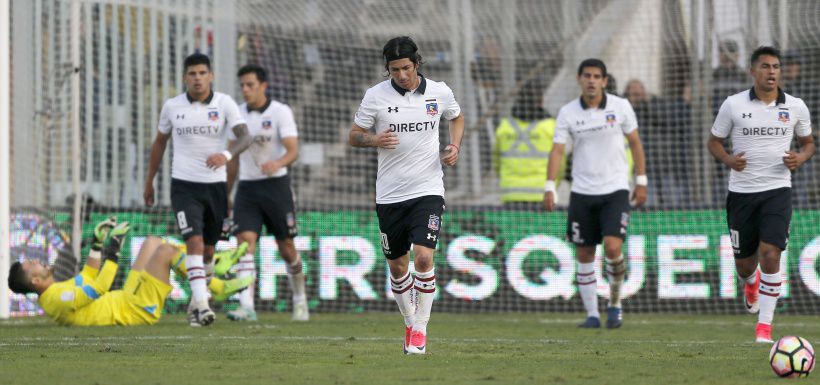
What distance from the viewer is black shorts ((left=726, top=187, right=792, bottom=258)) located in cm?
1188

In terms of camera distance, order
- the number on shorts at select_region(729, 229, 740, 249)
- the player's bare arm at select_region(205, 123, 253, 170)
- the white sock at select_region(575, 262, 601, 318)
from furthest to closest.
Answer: the white sock at select_region(575, 262, 601, 318) < the player's bare arm at select_region(205, 123, 253, 170) < the number on shorts at select_region(729, 229, 740, 249)

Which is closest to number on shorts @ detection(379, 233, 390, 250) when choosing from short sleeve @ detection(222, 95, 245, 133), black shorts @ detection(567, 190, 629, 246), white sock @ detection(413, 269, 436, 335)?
white sock @ detection(413, 269, 436, 335)

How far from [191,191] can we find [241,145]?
2.12 feet

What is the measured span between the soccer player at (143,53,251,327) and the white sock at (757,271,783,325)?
4902 mm

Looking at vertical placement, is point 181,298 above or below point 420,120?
below

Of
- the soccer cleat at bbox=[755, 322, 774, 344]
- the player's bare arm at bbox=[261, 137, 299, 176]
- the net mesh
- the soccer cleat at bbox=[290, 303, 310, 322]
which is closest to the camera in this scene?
the soccer cleat at bbox=[755, 322, 774, 344]

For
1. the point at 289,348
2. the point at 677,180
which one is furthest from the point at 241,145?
the point at 677,180

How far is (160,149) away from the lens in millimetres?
13969

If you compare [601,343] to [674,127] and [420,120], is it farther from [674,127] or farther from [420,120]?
[674,127]

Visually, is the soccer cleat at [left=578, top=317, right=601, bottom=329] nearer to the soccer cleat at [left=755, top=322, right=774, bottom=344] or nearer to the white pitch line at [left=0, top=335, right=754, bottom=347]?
the white pitch line at [left=0, top=335, right=754, bottom=347]

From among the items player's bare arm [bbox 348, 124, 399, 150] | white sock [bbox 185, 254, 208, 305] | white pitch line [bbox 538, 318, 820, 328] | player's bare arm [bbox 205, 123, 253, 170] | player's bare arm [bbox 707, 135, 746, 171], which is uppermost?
player's bare arm [bbox 205, 123, 253, 170]

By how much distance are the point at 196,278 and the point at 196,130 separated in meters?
1.39

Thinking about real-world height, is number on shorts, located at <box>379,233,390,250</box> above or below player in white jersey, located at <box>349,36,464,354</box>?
below

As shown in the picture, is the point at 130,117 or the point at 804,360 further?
the point at 130,117
